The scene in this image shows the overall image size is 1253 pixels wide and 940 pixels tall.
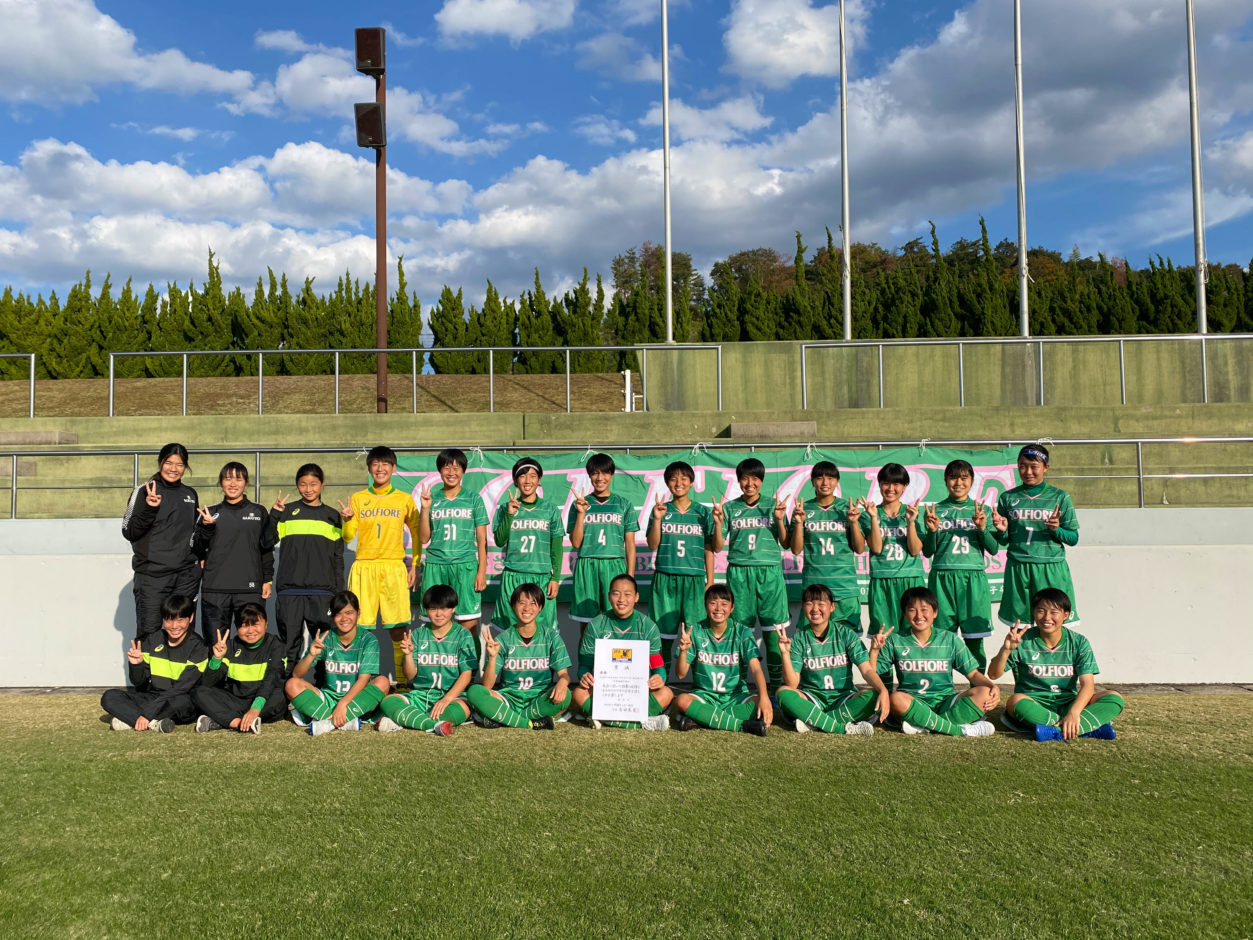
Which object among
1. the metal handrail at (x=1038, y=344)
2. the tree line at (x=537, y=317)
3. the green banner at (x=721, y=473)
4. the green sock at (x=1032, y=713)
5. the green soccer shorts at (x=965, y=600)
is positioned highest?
the tree line at (x=537, y=317)

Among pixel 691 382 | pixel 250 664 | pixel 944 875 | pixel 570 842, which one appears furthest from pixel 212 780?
pixel 691 382

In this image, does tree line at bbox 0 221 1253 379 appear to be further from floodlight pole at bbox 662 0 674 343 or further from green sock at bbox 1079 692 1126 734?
green sock at bbox 1079 692 1126 734

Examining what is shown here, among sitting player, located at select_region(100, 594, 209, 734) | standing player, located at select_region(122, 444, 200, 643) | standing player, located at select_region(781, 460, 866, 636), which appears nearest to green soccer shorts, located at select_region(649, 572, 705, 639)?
standing player, located at select_region(781, 460, 866, 636)

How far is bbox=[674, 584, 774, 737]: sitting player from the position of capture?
18.7 feet

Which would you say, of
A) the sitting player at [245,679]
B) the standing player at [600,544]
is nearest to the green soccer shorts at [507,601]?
the standing player at [600,544]

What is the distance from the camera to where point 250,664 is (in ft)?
19.5

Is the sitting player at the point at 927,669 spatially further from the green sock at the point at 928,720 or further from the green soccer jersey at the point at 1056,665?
the green soccer jersey at the point at 1056,665

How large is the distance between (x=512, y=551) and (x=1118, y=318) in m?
22.7

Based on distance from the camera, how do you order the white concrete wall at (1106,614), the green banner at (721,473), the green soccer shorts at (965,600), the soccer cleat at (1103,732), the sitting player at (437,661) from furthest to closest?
1. the green banner at (721,473)
2. the white concrete wall at (1106,614)
3. the green soccer shorts at (965,600)
4. the sitting player at (437,661)
5. the soccer cleat at (1103,732)

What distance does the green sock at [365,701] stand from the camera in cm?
585

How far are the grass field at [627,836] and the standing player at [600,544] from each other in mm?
1392

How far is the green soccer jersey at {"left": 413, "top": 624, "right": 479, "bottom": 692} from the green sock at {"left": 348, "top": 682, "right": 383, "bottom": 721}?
281 millimetres

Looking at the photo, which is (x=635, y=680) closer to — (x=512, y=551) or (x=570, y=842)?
(x=512, y=551)

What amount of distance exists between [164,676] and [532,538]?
2.65 metres
